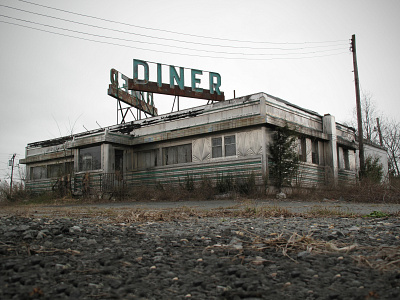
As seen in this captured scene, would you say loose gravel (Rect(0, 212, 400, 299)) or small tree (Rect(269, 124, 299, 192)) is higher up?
small tree (Rect(269, 124, 299, 192))

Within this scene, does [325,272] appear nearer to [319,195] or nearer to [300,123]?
[319,195]

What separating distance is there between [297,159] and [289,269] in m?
13.5

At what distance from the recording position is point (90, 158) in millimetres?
19656

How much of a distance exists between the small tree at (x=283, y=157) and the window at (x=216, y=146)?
2452mm

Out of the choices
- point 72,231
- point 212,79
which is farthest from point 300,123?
point 72,231

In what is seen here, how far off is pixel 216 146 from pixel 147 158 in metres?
4.78

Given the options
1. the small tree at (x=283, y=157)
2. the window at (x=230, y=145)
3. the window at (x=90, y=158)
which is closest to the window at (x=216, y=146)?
the window at (x=230, y=145)

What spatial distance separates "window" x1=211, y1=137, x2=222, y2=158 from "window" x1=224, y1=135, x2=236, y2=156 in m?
0.33

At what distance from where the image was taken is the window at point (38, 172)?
25.2m

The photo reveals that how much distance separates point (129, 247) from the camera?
8.91ft

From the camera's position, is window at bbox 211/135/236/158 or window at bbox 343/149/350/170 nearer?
window at bbox 211/135/236/158

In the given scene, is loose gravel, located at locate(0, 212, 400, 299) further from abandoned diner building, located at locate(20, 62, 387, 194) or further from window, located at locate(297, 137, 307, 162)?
window, located at locate(297, 137, 307, 162)

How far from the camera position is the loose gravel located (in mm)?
1734

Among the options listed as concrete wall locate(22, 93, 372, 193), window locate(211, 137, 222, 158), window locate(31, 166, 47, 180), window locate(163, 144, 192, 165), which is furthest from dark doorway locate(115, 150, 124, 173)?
window locate(31, 166, 47, 180)
